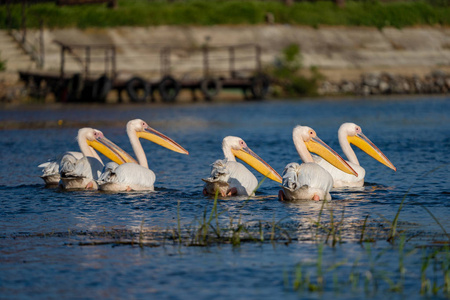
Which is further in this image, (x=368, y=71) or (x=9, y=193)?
(x=368, y=71)

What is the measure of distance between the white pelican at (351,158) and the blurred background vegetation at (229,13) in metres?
27.1

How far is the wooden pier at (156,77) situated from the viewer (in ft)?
107

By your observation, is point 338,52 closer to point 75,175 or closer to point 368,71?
point 368,71

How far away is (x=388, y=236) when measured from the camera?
737 cm

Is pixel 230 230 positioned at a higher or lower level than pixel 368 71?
lower

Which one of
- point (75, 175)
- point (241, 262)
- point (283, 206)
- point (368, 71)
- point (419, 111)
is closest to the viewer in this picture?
point (241, 262)

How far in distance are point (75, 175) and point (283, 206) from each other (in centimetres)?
304

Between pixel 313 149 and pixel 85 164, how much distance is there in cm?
314

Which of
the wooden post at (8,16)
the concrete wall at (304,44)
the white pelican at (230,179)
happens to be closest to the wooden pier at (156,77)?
the concrete wall at (304,44)

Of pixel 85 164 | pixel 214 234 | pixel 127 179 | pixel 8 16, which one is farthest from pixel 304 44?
pixel 214 234

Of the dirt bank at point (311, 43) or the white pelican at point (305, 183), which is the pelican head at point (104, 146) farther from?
the dirt bank at point (311, 43)

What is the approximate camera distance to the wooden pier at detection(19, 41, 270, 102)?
3259cm

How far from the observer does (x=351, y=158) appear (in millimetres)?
11992

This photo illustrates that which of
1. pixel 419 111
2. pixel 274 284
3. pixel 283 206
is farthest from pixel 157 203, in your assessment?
pixel 419 111
